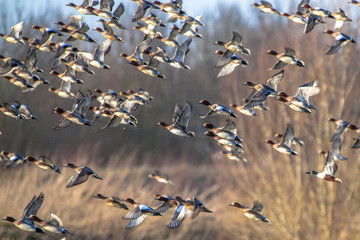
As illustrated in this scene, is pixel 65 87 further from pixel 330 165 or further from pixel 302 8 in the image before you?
pixel 330 165

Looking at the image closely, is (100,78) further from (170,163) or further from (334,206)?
(334,206)

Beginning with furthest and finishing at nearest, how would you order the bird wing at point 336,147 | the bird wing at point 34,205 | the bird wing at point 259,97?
the bird wing at point 336,147, the bird wing at point 34,205, the bird wing at point 259,97

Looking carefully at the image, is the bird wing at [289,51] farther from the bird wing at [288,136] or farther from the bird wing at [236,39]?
the bird wing at [288,136]

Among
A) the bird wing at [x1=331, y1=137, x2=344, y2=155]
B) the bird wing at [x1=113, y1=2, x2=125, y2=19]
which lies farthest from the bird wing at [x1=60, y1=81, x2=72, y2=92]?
the bird wing at [x1=331, y1=137, x2=344, y2=155]

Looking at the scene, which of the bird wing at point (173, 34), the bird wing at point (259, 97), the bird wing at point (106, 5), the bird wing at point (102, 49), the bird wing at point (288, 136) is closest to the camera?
the bird wing at point (259, 97)

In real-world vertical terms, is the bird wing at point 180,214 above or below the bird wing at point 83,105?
below

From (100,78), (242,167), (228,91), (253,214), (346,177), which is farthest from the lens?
(100,78)

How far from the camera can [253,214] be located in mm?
7371

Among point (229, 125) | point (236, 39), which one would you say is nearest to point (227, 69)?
point (236, 39)

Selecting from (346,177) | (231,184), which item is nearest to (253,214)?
(346,177)

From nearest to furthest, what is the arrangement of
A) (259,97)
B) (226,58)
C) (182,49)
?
1. (259,97)
2. (226,58)
3. (182,49)

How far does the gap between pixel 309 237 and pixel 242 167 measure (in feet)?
7.99

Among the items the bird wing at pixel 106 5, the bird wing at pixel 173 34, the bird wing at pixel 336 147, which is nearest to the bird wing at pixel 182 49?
the bird wing at pixel 173 34

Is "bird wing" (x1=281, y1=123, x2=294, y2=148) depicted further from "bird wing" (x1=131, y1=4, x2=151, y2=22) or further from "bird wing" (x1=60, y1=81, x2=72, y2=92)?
"bird wing" (x1=60, y1=81, x2=72, y2=92)
